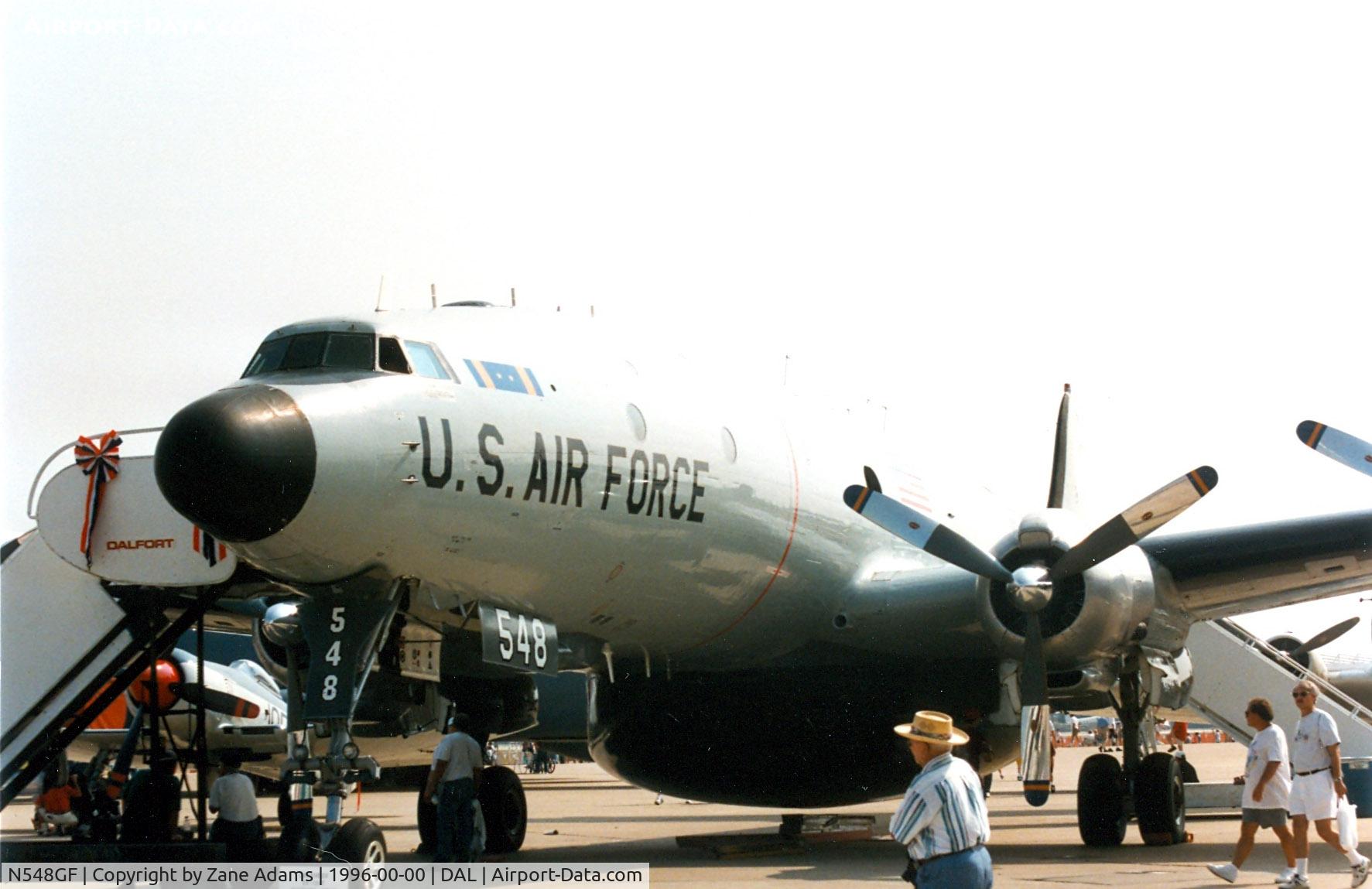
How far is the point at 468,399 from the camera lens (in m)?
9.95

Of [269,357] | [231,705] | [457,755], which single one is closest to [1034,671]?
[457,755]

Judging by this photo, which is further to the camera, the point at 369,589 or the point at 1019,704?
the point at 1019,704

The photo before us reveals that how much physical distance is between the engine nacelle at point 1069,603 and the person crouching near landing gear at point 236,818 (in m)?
6.23

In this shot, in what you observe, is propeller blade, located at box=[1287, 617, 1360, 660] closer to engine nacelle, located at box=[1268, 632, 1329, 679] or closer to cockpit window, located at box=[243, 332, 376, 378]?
engine nacelle, located at box=[1268, 632, 1329, 679]

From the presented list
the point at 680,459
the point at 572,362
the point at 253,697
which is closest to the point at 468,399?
the point at 572,362

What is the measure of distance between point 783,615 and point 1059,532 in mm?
2523

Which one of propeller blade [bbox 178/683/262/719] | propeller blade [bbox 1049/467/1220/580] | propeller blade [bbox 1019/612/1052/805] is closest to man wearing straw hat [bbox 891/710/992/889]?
propeller blade [bbox 1019/612/1052/805]

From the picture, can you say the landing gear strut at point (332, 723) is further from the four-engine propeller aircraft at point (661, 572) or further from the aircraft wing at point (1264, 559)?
the aircraft wing at point (1264, 559)

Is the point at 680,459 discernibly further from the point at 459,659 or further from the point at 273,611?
the point at 273,611

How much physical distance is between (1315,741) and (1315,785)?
0.30 meters

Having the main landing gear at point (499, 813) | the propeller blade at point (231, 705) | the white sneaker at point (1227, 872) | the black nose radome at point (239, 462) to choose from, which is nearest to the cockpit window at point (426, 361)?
the black nose radome at point (239, 462)

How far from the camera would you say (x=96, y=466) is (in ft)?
39.1

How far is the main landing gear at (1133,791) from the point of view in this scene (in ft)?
46.0

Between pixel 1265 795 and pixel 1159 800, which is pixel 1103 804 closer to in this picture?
pixel 1159 800
